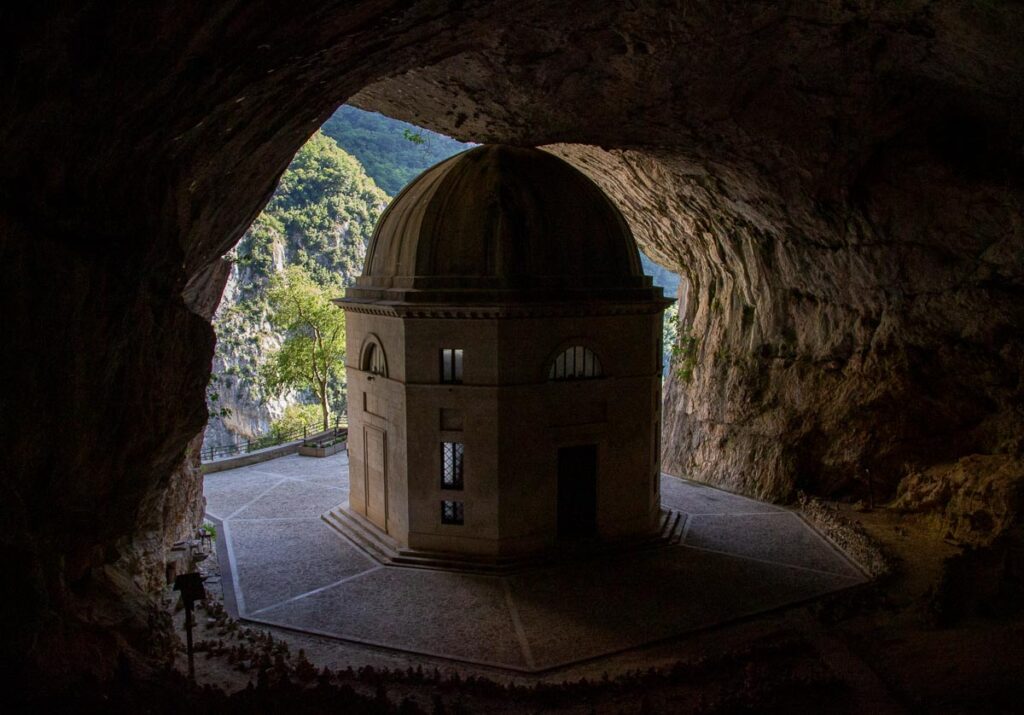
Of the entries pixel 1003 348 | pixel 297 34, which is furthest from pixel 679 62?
pixel 1003 348

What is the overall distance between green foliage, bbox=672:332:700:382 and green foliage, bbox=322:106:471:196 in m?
56.3

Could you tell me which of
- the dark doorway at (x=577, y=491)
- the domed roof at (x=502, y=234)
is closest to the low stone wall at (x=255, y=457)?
the domed roof at (x=502, y=234)

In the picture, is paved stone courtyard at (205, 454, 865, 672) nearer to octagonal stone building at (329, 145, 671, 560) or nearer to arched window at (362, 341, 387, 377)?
octagonal stone building at (329, 145, 671, 560)

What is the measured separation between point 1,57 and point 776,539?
21.0m

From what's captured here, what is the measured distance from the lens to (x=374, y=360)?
71.3 ft

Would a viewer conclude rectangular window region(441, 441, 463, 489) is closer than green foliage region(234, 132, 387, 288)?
Yes

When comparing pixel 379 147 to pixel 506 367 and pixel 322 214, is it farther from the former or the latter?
pixel 506 367

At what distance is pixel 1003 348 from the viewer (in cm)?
2103

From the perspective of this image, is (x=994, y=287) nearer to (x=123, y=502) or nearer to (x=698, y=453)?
(x=698, y=453)

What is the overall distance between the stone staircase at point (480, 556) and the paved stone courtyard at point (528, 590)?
26 centimetres

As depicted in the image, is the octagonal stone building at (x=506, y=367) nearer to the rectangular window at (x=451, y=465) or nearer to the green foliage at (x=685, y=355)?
the rectangular window at (x=451, y=465)

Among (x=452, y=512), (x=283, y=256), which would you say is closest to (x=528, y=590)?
(x=452, y=512)

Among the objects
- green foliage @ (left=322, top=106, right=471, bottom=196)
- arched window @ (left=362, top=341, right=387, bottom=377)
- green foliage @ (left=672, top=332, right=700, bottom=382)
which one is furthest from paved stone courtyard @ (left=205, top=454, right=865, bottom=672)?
green foliage @ (left=322, top=106, right=471, bottom=196)

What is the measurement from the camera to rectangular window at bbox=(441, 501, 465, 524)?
20.0 meters
